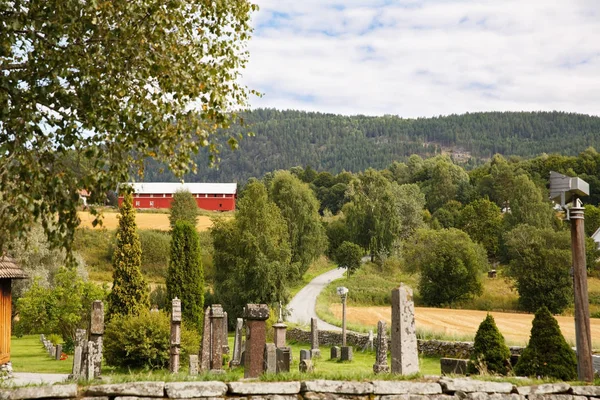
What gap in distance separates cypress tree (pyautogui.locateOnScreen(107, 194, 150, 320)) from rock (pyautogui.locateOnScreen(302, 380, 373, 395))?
20.7m

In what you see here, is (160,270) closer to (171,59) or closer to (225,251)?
(225,251)

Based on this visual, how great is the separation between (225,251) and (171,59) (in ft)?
121

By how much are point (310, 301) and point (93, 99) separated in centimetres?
4641

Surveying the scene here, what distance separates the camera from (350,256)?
67.8 meters

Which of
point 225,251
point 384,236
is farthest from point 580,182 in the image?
point 384,236

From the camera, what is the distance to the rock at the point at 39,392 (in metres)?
7.16

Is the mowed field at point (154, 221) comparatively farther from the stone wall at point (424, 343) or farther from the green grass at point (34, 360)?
the stone wall at point (424, 343)

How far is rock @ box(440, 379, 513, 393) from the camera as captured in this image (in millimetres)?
8562

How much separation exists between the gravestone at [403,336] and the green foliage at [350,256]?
56856 mm

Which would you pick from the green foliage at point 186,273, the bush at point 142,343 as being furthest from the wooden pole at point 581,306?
the green foliage at point 186,273

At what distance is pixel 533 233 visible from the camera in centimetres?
6412

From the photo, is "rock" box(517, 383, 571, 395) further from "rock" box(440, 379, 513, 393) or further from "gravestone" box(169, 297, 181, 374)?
"gravestone" box(169, 297, 181, 374)

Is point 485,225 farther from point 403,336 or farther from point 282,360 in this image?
point 403,336

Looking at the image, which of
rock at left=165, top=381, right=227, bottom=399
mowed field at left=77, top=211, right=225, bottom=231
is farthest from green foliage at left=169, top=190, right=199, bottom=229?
rock at left=165, top=381, right=227, bottom=399
